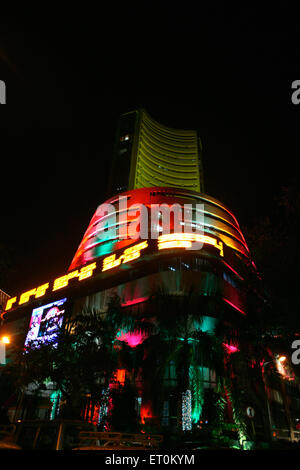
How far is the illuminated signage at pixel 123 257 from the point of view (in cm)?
2689

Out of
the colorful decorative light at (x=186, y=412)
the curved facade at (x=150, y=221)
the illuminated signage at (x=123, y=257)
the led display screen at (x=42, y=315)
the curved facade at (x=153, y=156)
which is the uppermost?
the curved facade at (x=153, y=156)

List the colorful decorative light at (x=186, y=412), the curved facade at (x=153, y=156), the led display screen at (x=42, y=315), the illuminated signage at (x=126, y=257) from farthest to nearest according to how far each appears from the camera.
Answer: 1. the curved facade at (x=153, y=156)
2. the led display screen at (x=42, y=315)
3. the illuminated signage at (x=126, y=257)
4. the colorful decorative light at (x=186, y=412)

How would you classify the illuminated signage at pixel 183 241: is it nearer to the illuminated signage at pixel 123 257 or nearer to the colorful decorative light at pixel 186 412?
the illuminated signage at pixel 123 257

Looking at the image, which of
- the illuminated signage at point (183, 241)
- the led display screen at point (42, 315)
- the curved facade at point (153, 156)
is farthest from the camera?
the curved facade at point (153, 156)

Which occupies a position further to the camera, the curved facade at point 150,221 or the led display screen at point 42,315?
the curved facade at point 150,221

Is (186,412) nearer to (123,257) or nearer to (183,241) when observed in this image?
(183,241)

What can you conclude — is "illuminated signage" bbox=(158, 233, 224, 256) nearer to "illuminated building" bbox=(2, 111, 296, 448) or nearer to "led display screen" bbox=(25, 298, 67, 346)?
"illuminated building" bbox=(2, 111, 296, 448)

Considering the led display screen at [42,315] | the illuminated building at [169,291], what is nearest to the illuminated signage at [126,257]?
the illuminated building at [169,291]

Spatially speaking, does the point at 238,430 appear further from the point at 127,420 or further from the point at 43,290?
the point at 43,290

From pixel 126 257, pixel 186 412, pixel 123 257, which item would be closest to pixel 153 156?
pixel 123 257

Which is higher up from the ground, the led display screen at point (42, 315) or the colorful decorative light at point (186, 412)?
the led display screen at point (42, 315)

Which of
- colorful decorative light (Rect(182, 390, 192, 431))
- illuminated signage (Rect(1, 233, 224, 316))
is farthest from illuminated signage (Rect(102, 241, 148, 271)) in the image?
colorful decorative light (Rect(182, 390, 192, 431))

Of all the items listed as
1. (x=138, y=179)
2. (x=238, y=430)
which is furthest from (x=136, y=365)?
(x=138, y=179)

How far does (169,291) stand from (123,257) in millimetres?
5664
